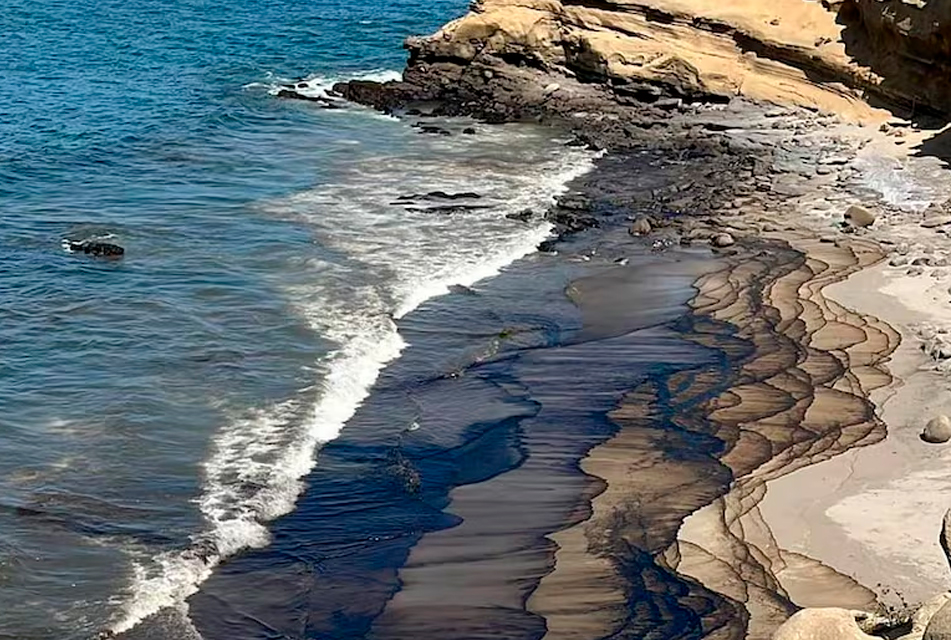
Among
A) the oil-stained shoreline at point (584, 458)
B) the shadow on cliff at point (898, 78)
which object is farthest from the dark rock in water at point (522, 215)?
the shadow on cliff at point (898, 78)

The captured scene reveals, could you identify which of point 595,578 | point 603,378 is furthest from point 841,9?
point 595,578

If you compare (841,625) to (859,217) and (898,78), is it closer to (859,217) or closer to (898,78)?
(859,217)

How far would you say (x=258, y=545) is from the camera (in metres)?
15.3

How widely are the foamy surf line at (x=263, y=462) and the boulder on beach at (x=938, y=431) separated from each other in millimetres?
7822

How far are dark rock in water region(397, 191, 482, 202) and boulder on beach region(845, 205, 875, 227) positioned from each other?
871cm

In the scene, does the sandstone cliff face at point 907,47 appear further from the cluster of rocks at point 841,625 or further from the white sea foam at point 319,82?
the cluster of rocks at point 841,625

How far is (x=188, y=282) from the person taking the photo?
2470 centimetres

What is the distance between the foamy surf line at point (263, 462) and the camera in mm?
14492

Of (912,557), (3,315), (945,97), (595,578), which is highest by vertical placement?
(945,97)

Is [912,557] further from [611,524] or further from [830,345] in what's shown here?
[830,345]

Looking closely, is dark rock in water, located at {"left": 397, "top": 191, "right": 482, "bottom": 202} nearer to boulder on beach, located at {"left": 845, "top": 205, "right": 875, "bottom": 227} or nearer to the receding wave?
the receding wave

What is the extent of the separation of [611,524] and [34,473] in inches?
295

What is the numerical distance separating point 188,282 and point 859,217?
44.2ft

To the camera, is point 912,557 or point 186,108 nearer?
point 912,557
